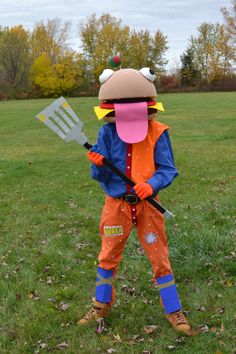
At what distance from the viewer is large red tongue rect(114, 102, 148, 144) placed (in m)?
3.94

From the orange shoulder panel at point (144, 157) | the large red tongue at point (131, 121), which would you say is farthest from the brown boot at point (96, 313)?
the large red tongue at point (131, 121)

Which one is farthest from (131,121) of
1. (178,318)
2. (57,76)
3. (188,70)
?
(188,70)

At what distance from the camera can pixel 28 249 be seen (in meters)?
6.37

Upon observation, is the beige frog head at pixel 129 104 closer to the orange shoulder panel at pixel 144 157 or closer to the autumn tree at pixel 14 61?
the orange shoulder panel at pixel 144 157

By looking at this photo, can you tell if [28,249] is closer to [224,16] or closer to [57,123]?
[57,123]

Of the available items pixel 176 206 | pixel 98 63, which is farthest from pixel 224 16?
pixel 176 206

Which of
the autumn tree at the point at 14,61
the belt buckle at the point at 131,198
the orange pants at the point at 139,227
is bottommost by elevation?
the orange pants at the point at 139,227

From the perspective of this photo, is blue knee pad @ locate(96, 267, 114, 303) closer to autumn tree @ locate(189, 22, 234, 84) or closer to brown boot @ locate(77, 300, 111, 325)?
brown boot @ locate(77, 300, 111, 325)

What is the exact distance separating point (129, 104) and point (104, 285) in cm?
167

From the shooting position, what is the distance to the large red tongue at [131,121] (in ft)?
12.9

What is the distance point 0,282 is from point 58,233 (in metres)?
1.80

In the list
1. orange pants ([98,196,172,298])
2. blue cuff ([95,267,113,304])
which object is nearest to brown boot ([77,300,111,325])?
blue cuff ([95,267,113,304])

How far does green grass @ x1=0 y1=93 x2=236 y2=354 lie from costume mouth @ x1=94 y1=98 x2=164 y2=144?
1.76 metres

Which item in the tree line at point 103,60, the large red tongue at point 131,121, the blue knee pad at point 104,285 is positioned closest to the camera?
the large red tongue at point 131,121
